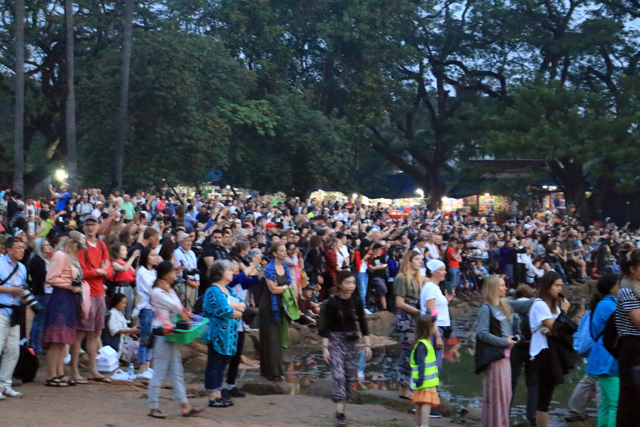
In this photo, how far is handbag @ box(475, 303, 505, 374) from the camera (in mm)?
7082

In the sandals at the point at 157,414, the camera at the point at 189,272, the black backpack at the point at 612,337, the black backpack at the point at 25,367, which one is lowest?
the sandals at the point at 157,414

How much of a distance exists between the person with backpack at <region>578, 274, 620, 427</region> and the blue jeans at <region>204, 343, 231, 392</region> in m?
3.41

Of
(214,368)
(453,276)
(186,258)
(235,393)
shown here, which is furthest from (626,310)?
(453,276)

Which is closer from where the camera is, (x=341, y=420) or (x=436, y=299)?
(x=341, y=420)

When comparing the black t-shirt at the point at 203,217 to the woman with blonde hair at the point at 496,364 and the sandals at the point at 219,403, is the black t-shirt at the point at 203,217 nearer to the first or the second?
the sandals at the point at 219,403

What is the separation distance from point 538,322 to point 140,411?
12.6ft

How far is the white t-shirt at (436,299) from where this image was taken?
27.2ft

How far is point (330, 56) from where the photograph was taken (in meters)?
37.1

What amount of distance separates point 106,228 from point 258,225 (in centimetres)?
701

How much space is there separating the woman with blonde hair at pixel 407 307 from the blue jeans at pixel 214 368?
7.22ft

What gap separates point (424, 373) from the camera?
7262 mm

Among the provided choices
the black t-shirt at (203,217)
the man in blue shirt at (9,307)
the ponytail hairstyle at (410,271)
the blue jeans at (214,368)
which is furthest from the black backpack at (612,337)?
the black t-shirt at (203,217)

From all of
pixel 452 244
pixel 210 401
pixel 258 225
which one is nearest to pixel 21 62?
pixel 258 225

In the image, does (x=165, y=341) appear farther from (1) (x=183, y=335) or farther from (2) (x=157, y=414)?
(2) (x=157, y=414)
